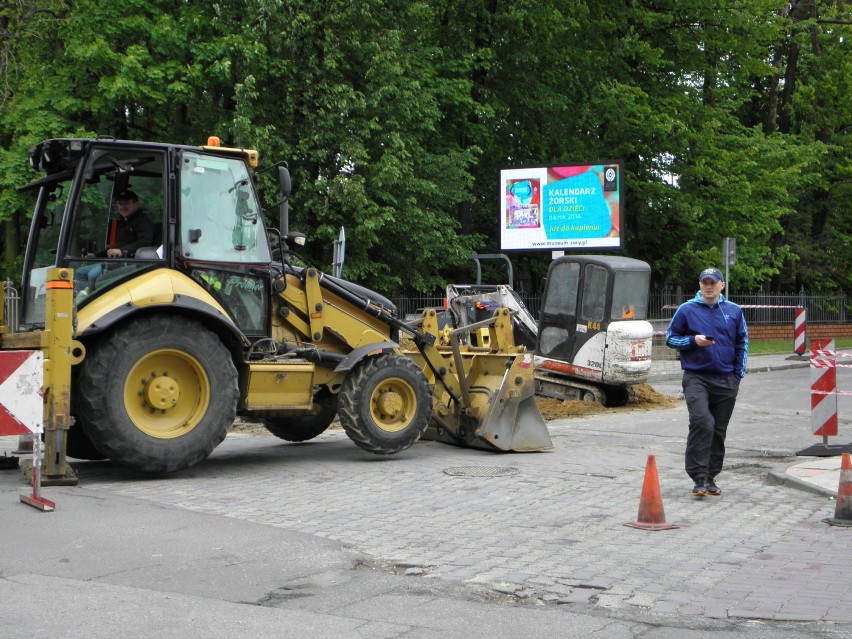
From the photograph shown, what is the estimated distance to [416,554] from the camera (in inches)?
282

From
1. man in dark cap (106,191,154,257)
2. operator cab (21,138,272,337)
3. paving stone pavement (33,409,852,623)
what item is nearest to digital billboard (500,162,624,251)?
paving stone pavement (33,409,852,623)

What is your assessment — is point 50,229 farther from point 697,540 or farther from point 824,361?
point 824,361

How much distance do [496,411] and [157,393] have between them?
394 centimetres

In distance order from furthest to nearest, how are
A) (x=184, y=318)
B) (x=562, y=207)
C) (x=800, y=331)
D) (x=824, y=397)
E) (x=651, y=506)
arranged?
1. (x=800, y=331)
2. (x=562, y=207)
3. (x=824, y=397)
4. (x=184, y=318)
5. (x=651, y=506)

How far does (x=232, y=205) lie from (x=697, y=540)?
5.57m

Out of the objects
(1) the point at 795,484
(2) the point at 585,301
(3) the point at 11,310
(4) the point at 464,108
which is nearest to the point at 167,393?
(3) the point at 11,310

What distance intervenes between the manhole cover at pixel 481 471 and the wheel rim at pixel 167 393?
7.99 feet

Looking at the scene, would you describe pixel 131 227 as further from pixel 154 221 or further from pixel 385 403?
pixel 385 403

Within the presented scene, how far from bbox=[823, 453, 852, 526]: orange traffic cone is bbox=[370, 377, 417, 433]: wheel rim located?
4.60 meters

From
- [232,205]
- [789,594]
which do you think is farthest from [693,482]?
[232,205]

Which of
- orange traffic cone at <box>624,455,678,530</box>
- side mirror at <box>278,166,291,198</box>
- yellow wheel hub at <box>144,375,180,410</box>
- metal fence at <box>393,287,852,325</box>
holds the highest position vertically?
side mirror at <box>278,166,291,198</box>

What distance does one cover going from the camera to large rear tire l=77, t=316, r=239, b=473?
9.71 metres

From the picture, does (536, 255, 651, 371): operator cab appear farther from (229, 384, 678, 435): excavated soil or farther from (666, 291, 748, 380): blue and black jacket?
(666, 291, 748, 380): blue and black jacket

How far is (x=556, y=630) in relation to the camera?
5.44 meters
